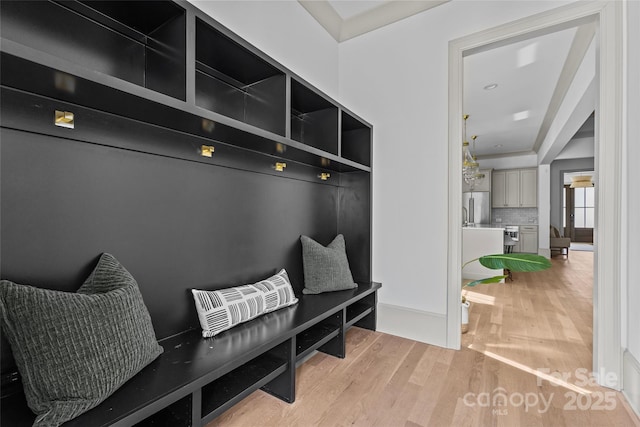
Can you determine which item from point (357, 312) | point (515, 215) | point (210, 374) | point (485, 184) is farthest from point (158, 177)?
point (515, 215)

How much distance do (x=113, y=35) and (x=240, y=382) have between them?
1626mm

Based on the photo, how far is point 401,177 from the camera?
258cm

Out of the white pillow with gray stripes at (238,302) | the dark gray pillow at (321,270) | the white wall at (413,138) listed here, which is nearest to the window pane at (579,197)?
the white wall at (413,138)

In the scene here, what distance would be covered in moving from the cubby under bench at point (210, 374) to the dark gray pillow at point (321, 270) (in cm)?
18

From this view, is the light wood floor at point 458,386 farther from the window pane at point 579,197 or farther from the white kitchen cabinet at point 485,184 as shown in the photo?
the window pane at point 579,197

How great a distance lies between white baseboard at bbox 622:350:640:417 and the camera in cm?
160

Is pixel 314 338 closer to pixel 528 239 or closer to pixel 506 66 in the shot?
pixel 506 66

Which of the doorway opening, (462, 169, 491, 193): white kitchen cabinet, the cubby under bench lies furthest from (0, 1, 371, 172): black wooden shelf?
(462, 169, 491, 193): white kitchen cabinet

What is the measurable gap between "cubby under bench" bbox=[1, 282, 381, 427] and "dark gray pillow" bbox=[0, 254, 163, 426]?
0.19ft

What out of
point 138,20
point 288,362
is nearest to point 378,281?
point 288,362

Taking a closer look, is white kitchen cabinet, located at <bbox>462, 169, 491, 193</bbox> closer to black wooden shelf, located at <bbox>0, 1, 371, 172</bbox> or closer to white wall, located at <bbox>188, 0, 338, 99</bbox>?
white wall, located at <bbox>188, 0, 338, 99</bbox>

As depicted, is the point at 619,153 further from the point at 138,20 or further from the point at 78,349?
the point at 78,349

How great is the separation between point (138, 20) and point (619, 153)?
2637 mm

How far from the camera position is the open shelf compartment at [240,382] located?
4.12 ft
